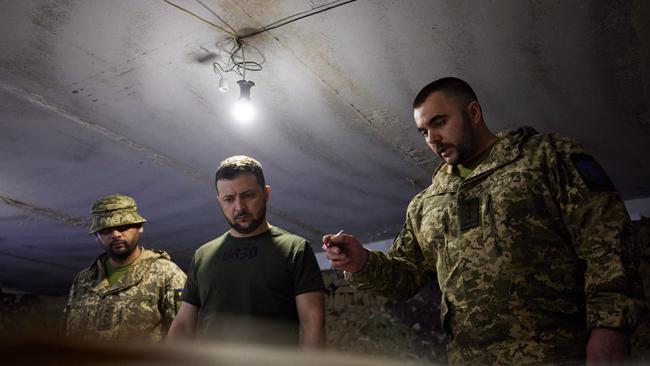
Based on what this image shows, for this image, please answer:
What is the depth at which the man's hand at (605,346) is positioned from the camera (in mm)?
1549

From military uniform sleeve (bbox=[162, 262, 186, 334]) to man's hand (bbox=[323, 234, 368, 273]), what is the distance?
1750 mm

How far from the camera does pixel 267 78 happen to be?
10.1 ft

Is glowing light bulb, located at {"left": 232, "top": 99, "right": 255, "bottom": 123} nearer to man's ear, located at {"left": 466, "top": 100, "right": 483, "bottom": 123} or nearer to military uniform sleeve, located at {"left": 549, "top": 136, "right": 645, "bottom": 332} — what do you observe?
man's ear, located at {"left": 466, "top": 100, "right": 483, "bottom": 123}

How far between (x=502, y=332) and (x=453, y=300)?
229 millimetres

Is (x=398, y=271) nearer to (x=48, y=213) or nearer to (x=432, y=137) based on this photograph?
(x=432, y=137)

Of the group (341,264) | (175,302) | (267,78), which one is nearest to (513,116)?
(267,78)

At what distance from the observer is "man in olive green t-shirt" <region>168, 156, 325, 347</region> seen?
2.33 metres

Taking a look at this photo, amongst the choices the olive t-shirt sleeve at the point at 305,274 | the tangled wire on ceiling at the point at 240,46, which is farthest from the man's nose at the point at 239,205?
→ the tangled wire on ceiling at the point at 240,46

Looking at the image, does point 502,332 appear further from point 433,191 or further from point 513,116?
point 513,116

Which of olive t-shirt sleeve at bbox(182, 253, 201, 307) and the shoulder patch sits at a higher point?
the shoulder patch

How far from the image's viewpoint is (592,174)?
5.85 ft

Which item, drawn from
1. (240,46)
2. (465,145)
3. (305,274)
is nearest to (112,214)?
(240,46)

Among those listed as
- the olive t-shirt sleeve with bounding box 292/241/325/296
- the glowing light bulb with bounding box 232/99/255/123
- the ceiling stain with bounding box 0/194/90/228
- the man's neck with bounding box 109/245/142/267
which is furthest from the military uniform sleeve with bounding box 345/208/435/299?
the ceiling stain with bounding box 0/194/90/228

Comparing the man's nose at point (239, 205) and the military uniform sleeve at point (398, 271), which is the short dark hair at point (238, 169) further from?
the military uniform sleeve at point (398, 271)
